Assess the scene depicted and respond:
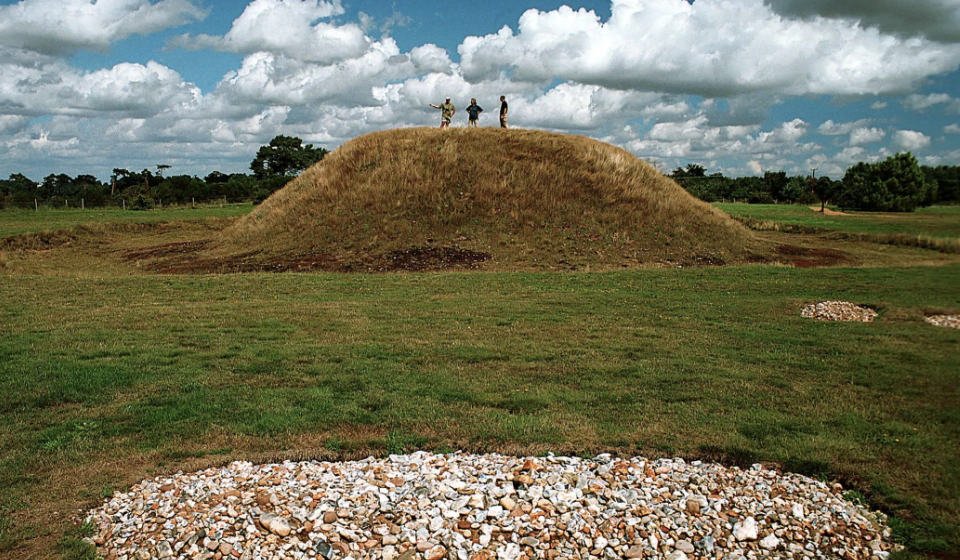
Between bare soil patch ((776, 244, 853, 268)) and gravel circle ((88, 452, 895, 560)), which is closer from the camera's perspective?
gravel circle ((88, 452, 895, 560))

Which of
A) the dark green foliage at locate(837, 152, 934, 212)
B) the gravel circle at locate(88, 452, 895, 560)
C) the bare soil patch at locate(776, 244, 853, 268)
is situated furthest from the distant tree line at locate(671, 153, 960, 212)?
the bare soil patch at locate(776, 244, 853, 268)

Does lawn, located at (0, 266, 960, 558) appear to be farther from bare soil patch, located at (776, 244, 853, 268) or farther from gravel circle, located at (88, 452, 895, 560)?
bare soil patch, located at (776, 244, 853, 268)

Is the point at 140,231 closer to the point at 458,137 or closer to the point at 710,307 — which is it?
the point at 458,137

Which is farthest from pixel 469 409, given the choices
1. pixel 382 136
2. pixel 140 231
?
pixel 140 231

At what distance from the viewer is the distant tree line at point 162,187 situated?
3041 inches

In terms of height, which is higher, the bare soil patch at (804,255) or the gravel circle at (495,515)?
the bare soil patch at (804,255)

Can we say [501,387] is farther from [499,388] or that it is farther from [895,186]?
[895,186]

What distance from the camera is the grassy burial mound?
29.9 m

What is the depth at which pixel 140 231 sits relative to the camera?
47312 millimetres

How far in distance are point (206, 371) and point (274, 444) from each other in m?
4.08

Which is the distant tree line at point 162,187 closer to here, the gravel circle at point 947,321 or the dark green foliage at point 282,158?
the dark green foliage at point 282,158

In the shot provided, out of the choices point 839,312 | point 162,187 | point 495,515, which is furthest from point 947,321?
point 162,187

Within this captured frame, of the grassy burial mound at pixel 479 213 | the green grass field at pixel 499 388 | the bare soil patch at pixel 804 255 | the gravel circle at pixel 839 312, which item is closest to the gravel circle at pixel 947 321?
the green grass field at pixel 499 388

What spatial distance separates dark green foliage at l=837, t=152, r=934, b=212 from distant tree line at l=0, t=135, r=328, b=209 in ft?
263
